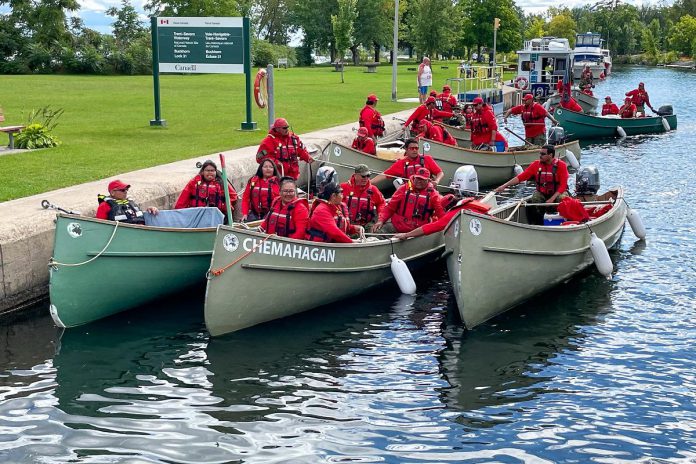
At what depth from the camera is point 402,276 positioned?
12.7 meters

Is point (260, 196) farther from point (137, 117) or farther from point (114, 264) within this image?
point (137, 117)

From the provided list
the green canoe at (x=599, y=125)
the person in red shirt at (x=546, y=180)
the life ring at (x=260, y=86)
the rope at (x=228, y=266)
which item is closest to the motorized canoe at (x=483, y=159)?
the life ring at (x=260, y=86)

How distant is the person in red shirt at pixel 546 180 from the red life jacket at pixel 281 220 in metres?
5.32

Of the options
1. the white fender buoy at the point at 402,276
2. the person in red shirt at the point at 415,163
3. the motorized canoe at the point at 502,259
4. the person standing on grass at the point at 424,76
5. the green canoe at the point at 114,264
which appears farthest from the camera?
the person standing on grass at the point at 424,76

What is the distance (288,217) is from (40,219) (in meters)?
3.61

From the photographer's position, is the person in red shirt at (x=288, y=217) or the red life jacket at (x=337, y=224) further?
the red life jacket at (x=337, y=224)

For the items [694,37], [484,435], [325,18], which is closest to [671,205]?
[484,435]

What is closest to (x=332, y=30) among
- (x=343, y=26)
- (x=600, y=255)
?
(x=343, y=26)

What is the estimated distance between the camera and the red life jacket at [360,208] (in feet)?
45.7

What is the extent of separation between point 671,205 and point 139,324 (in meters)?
13.6

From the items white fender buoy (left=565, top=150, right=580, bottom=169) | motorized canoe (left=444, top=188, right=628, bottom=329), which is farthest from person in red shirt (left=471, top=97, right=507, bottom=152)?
motorized canoe (left=444, top=188, right=628, bottom=329)

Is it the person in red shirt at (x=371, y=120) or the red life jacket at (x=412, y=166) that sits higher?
the person in red shirt at (x=371, y=120)

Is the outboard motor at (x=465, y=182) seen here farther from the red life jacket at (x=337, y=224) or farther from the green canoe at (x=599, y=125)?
the green canoe at (x=599, y=125)

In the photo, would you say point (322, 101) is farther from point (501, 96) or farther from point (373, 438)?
point (373, 438)
